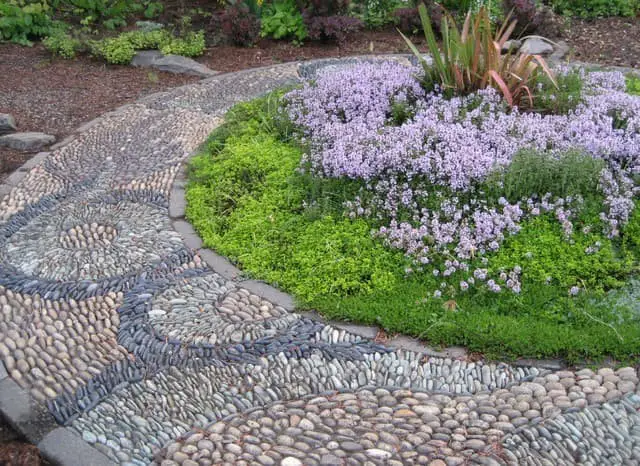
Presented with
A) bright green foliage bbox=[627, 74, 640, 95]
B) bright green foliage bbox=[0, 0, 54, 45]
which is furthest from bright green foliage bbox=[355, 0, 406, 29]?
bright green foliage bbox=[0, 0, 54, 45]

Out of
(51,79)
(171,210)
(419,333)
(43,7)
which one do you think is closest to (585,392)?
(419,333)

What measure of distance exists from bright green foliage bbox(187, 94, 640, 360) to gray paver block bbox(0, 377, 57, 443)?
138cm

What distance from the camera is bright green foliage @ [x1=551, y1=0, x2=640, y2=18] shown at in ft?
28.1

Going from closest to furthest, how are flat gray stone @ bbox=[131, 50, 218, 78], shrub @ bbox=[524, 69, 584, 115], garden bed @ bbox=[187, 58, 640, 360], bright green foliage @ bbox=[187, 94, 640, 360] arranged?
bright green foliage @ bbox=[187, 94, 640, 360] < garden bed @ bbox=[187, 58, 640, 360] < shrub @ bbox=[524, 69, 584, 115] < flat gray stone @ bbox=[131, 50, 218, 78]

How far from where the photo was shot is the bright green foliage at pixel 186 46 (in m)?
7.89

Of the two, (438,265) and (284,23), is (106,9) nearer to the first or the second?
(284,23)

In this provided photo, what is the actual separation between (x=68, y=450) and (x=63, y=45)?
665 centimetres

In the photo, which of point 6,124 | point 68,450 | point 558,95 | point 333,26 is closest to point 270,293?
point 68,450

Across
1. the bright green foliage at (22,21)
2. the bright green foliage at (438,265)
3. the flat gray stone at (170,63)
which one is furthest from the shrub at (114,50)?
the bright green foliage at (438,265)

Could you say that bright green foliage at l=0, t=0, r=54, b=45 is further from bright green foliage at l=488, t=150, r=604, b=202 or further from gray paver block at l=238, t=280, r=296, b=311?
bright green foliage at l=488, t=150, r=604, b=202

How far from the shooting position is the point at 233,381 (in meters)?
3.05

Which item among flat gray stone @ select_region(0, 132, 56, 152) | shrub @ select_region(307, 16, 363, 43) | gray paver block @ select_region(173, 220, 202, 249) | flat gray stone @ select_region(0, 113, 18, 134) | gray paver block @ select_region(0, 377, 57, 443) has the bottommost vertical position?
gray paver block @ select_region(0, 377, 57, 443)

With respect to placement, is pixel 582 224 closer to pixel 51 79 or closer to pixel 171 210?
pixel 171 210

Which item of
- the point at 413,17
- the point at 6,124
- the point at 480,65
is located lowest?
the point at 6,124
